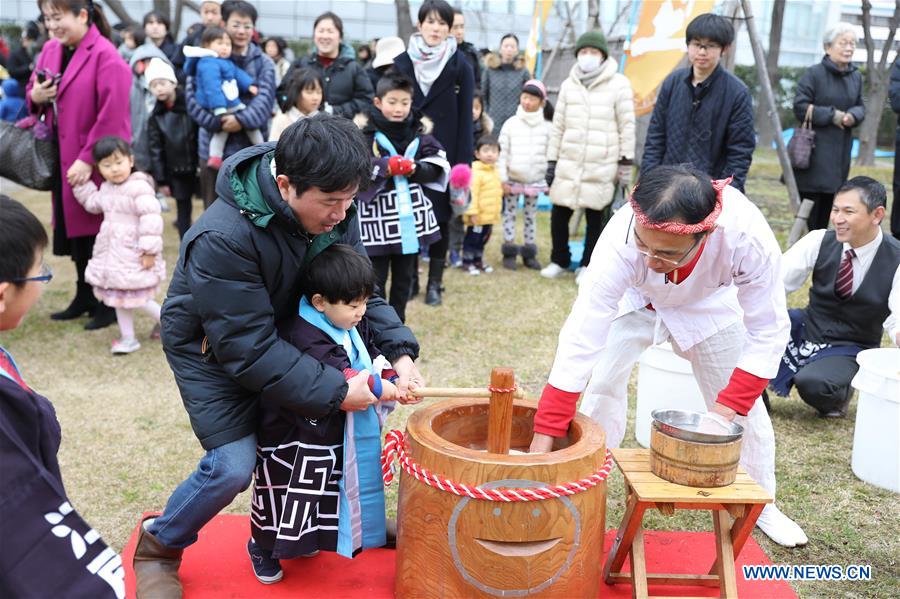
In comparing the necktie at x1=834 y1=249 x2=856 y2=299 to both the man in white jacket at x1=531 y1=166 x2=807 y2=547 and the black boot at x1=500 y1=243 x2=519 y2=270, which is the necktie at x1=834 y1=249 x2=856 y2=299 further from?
the black boot at x1=500 y1=243 x2=519 y2=270

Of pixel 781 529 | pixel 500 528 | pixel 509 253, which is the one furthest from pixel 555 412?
pixel 509 253

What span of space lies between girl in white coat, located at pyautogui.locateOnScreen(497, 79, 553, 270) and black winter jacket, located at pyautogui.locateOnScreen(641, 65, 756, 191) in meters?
2.14

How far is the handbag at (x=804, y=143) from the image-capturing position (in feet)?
21.4

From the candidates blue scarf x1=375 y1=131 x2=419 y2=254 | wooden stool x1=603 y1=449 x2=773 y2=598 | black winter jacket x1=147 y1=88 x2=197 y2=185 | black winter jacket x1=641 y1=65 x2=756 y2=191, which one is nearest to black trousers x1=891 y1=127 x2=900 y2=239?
black winter jacket x1=641 y1=65 x2=756 y2=191

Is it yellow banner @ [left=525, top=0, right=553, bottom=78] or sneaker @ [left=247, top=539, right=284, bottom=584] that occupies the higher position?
yellow banner @ [left=525, top=0, right=553, bottom=78]

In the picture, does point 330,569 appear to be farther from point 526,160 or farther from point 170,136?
point 526,160

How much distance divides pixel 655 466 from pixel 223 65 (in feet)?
14.9

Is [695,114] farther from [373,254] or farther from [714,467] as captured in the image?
[714,467]

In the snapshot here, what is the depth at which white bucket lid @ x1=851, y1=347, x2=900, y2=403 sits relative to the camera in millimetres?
3301

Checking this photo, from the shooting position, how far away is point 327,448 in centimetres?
242

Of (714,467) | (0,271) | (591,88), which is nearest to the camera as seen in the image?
(0,271)

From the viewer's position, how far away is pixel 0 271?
5.17 feet

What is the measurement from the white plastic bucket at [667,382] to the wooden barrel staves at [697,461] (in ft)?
4.07

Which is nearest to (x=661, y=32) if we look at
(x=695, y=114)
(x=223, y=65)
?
(x=695, y=114)
